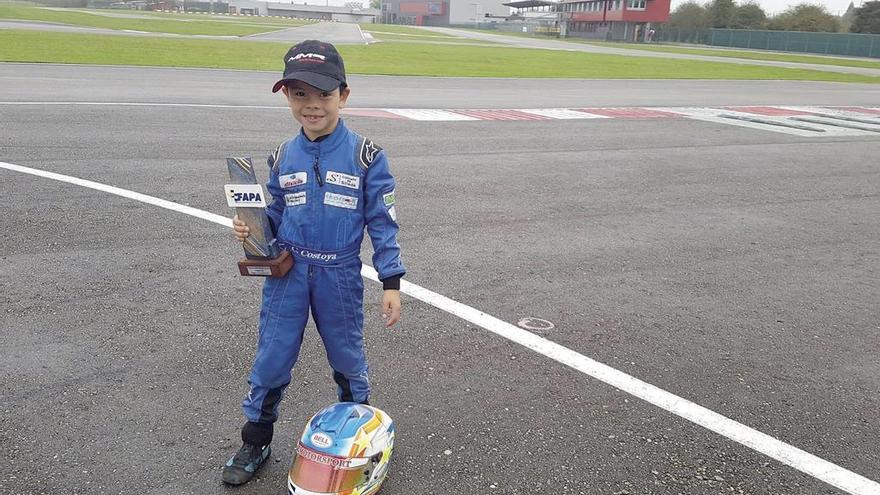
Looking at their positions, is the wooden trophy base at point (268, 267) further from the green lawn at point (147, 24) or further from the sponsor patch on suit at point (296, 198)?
the green lawn at point (147, 24)

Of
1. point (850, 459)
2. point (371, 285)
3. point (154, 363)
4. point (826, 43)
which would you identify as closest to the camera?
point (850, 459)

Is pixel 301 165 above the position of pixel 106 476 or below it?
above

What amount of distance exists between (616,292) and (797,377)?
1.55 meters

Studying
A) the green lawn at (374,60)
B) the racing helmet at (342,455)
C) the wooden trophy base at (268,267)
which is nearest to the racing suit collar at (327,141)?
the wooden trophy base at (268,267)

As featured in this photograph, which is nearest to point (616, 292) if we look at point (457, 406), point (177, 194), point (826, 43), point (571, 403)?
point (571, 403)

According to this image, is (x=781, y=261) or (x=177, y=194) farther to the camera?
(x=177, y=194)

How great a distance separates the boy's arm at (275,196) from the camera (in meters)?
3.05

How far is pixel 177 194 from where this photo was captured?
288 inches

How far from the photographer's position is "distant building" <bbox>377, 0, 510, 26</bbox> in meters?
144

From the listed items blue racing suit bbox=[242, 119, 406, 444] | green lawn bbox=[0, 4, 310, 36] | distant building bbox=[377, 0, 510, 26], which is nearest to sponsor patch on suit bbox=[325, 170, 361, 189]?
blue racing suit bbox=[242, 119, 406, 444]

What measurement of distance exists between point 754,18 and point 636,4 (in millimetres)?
17687

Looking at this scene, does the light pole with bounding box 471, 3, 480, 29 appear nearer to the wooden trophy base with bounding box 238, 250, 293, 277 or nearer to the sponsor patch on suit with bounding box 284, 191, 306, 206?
the sponsor patch on suit with bounding box 284, 191, 306, 206

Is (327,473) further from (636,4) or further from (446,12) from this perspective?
(446,12)

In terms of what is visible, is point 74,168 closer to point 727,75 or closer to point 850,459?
point 850,459
